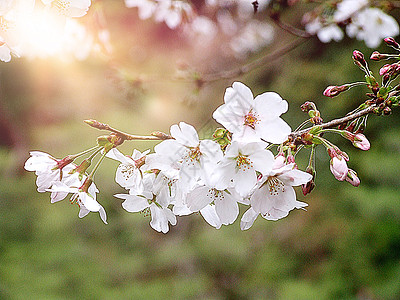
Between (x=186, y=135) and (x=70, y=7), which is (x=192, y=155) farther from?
(x=70, y=7)

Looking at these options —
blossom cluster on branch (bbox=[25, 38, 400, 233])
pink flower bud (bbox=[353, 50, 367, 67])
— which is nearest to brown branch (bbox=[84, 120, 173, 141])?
blossom cluster on branch (bbox=[25, 38, 400, 233])

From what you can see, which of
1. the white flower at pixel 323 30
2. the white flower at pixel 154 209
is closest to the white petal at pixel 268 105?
the white flower at pixel 154 209

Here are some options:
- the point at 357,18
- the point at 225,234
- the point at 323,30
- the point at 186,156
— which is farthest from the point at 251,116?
the point at 225,234

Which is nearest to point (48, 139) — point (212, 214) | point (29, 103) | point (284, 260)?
point (29, 103)

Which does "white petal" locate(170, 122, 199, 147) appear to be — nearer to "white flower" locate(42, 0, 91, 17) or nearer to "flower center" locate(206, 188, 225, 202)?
"flower center" locate(206, 188, 225, 202)

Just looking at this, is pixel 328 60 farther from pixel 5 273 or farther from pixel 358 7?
pixel 5 273
